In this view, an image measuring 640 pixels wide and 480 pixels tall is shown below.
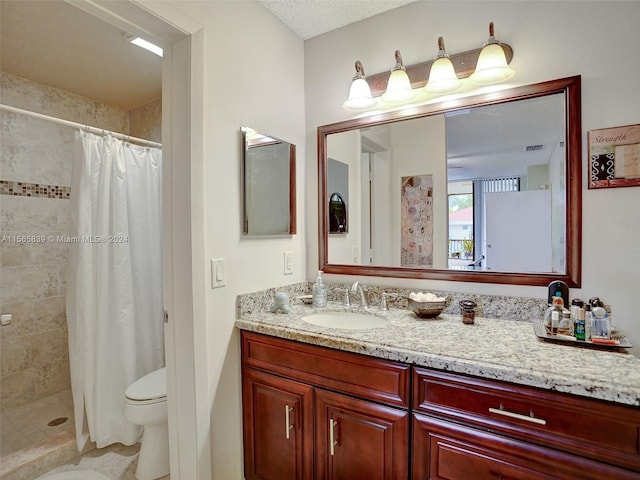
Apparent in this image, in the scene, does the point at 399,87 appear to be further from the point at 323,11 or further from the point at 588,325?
the point at 588,325

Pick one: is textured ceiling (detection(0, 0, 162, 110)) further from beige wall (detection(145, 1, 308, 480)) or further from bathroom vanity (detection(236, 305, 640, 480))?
bathroom vanity (detection(236, 305, 640, 480))

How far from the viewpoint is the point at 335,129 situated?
1938 millimetres

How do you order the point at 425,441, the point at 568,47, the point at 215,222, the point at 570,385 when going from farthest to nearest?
the point at 215,222 → the point at 568,47 → the point at 425,441 → the point at 570,385

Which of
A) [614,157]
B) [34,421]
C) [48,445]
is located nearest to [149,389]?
[48,445]

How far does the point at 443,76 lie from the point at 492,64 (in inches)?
7.9

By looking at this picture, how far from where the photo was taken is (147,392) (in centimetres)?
184

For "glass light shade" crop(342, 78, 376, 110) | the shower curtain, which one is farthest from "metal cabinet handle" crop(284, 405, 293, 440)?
"glass light shade" crop(342, 78, 376, 110)

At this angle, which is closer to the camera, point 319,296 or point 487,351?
point 487,351

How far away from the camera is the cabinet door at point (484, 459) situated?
2.87 ft

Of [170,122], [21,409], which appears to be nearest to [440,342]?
[170,122]

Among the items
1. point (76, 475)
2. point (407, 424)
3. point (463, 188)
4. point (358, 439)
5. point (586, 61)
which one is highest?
point (586, 61)

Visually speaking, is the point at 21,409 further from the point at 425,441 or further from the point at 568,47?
the point at 568,47

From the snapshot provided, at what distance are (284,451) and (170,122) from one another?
153cm

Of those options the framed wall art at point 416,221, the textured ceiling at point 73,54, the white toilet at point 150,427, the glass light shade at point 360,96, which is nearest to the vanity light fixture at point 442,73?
the glass light shade at point 360,96
